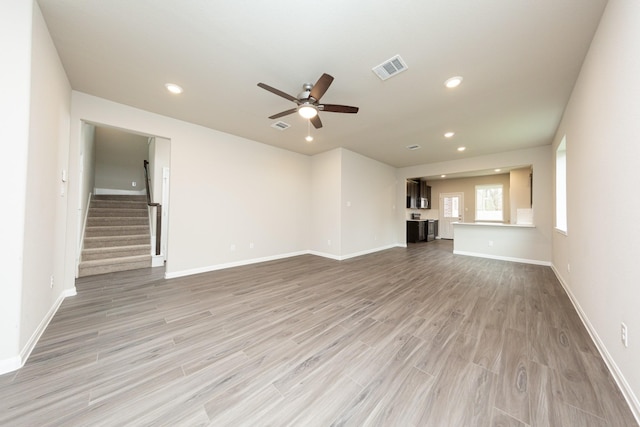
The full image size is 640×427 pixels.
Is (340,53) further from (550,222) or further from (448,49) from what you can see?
(550,222)

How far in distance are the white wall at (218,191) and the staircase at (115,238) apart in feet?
4.57

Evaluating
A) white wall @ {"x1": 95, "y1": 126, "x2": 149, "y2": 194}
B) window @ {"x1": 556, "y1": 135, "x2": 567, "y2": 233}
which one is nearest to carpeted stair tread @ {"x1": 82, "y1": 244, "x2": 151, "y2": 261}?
white wall @ {"x1": 95, "y1": 126, "x2": 149, "y2": 194}

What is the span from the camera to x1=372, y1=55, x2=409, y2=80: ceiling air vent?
2270mm

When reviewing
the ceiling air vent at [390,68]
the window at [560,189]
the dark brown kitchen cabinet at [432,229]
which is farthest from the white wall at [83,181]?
the dark brown kitchen cabinet at [432,229]

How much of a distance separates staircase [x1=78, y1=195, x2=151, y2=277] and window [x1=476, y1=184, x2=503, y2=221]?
10408mm

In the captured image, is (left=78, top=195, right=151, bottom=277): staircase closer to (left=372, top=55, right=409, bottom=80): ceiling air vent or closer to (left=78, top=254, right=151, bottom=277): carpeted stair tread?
(left=78, top=254, right=151, bottom=277): carpeted stair tread

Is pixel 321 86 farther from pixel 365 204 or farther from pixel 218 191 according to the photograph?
pixel 365 204

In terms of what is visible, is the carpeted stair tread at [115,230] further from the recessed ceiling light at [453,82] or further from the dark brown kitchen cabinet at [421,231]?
the dark brown kitchen cabinet at [421,231]

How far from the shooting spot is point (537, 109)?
128 inches

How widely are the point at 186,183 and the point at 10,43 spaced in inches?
96.7

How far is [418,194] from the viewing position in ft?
28.3

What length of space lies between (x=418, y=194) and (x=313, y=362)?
8.17m

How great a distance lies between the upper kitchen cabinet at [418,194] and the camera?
26.4ft

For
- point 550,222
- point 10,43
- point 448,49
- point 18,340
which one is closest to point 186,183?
point 10,43
